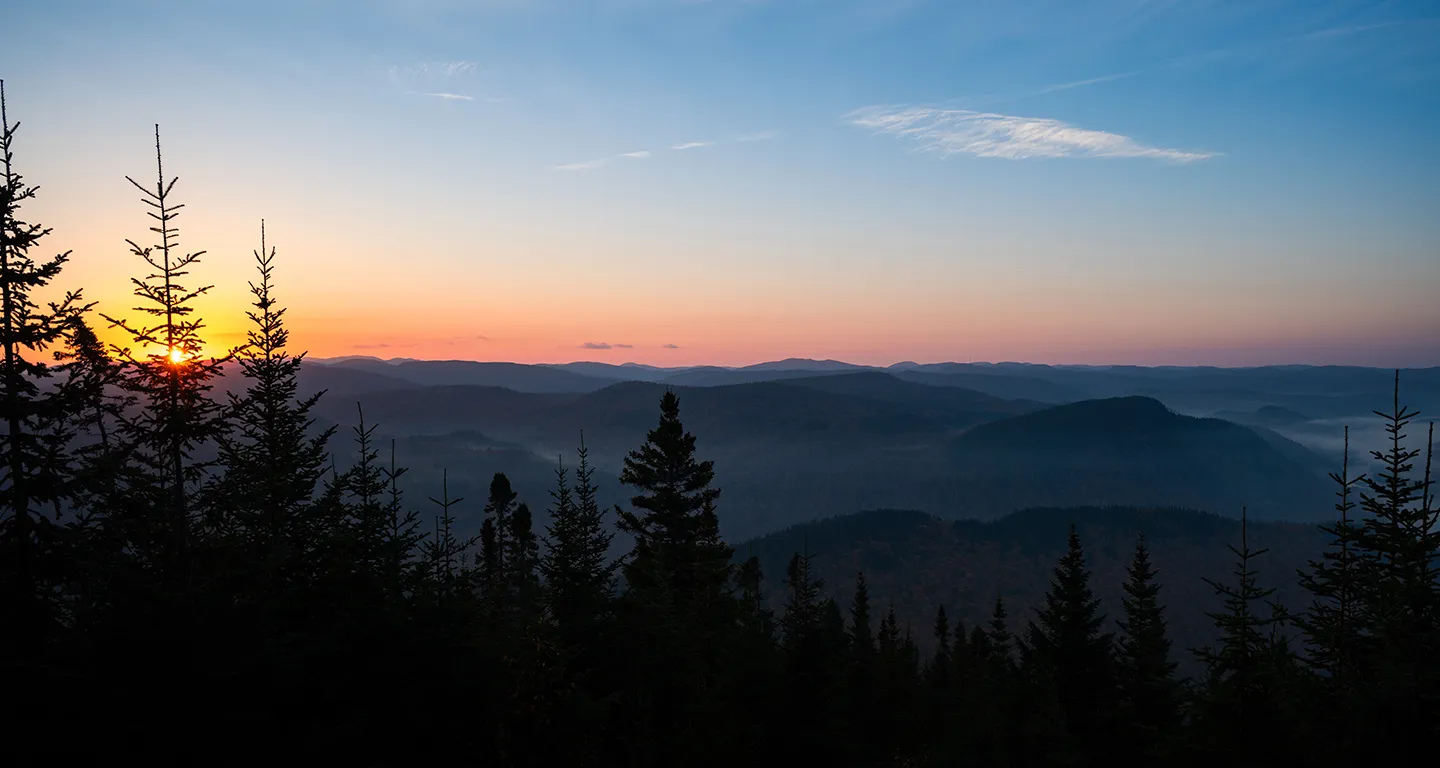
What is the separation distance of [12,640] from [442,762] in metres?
6.68

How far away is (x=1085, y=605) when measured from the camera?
119 ft

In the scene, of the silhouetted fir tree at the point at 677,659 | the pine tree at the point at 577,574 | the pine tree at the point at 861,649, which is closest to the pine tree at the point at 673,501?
the pine tree at the point at 577,574

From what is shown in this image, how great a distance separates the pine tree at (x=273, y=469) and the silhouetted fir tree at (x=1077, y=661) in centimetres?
2822

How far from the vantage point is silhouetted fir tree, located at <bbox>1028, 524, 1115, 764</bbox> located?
32250mm

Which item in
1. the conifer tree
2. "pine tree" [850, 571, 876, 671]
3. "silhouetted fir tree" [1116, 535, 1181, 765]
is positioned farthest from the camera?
"pine tree" [850, 571, 876, 671]

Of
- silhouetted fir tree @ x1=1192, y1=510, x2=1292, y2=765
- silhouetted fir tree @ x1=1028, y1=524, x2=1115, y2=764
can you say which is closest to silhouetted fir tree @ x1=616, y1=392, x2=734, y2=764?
silhouetted fir tree @ x1=1192, y1=510, x2=1292, y2=765

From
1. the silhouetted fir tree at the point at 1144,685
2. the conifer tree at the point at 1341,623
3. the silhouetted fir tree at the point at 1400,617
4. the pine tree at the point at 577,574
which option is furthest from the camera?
the silhouetted fir tree at the point at 1144,685

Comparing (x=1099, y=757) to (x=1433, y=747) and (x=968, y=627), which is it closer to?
(x=1433, y=747)

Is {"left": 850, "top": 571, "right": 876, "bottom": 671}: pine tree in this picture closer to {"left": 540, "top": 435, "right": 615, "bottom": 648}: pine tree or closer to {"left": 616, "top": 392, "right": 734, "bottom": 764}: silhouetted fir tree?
{"left": 616, "top": 392, "right": 734, "bottom": 764}: silhouetted fir tree

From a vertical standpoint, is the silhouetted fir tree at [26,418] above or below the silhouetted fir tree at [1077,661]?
above

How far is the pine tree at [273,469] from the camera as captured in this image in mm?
16359

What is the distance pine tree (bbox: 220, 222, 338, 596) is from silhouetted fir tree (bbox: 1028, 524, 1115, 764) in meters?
28.2

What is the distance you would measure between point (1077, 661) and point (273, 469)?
32.8 metres

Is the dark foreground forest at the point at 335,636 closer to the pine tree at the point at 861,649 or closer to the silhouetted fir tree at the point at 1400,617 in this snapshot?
the silhouetted fir tree at the point at 1400,617
